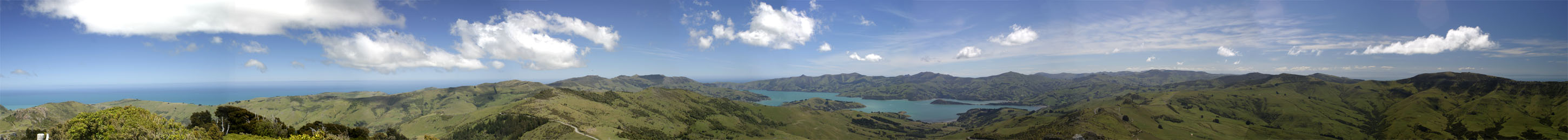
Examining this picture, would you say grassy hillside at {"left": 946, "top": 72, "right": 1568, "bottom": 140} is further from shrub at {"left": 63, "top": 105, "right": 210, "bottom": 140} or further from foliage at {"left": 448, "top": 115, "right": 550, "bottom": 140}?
shrub at {"left": 63, "top": 105, "right": 210, "bottom": 140}

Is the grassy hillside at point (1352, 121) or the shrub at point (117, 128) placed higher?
A: the shrub at point (117, 128)

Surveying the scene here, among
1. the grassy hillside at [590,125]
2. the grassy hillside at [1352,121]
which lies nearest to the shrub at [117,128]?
the grassy hillside at [590,125]

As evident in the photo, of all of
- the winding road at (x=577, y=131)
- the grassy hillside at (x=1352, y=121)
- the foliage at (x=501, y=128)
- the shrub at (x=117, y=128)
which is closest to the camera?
the shrub at (x=117, y=128)

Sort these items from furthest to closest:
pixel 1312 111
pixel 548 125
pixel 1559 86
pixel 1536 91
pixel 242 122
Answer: pixel 1312 111, pixel 1536 91, pixel 1559 86, pixel 548 125, pixel 242 122

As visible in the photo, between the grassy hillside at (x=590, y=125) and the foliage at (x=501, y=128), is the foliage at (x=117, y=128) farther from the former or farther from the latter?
the foliage at (x=501, y=128)

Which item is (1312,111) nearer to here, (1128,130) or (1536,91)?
(1536,91)

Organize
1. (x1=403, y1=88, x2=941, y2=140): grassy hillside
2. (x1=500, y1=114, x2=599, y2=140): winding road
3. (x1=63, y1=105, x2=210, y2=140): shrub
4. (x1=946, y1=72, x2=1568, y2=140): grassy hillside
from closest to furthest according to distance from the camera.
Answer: (x1=63, y1=105, x2=210, y2=140): shrub → (x1=500, y1=114, x2=599, y2=140): winding road → (x1=946, y1=72, x2=1568, y2=140): grassy hillside → (x1=403, y1=88, x2=941, y2=140): grassy hillside

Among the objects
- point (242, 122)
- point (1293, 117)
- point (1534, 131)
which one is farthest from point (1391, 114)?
point (242, 122)

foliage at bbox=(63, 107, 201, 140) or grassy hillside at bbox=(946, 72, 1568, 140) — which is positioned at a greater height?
foliage at bbox=(63, 107, 201, 140)

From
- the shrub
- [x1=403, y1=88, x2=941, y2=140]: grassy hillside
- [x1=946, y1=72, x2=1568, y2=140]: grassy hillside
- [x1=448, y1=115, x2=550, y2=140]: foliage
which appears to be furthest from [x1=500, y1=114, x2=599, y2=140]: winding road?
[x1=946, y1=72, x2=1568, y2=140]: grassy hillside

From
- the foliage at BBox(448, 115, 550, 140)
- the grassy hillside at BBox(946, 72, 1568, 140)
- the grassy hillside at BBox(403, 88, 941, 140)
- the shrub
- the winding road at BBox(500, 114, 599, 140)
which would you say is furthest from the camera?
the grassy hillside at BBox(403, 88, 941, 140)

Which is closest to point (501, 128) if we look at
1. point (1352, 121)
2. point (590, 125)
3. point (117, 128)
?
point (590, 125)
